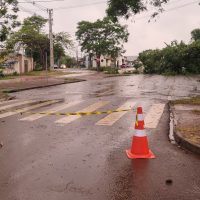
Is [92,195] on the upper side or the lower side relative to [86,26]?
lower

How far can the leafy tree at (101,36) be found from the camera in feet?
240

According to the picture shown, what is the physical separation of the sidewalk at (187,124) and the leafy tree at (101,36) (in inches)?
2346

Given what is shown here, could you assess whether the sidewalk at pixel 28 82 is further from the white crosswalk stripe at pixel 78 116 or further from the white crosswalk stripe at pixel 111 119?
the white crosswalk stripe at pixel 111 119

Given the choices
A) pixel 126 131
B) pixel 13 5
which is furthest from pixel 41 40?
pixel 126 131

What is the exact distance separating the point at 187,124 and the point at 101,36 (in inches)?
2575

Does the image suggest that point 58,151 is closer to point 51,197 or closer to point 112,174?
A: point 112,174

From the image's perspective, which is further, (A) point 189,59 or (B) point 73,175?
(A) point 189,59

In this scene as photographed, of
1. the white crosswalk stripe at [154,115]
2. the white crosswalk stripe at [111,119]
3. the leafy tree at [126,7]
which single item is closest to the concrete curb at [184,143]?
the white crosswalk stripe at [154,115]

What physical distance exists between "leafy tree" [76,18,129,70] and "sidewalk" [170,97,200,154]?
195ft

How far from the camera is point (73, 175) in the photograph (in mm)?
5855

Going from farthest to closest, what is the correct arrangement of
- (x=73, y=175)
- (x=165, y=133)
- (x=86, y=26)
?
(x=86, y=26), (x=165, y=133), (x=73, y=175)

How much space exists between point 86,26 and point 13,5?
4814 cm

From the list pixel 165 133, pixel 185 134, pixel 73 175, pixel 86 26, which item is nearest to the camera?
pixel 73 175

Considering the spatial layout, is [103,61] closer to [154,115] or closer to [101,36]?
[101,36]
